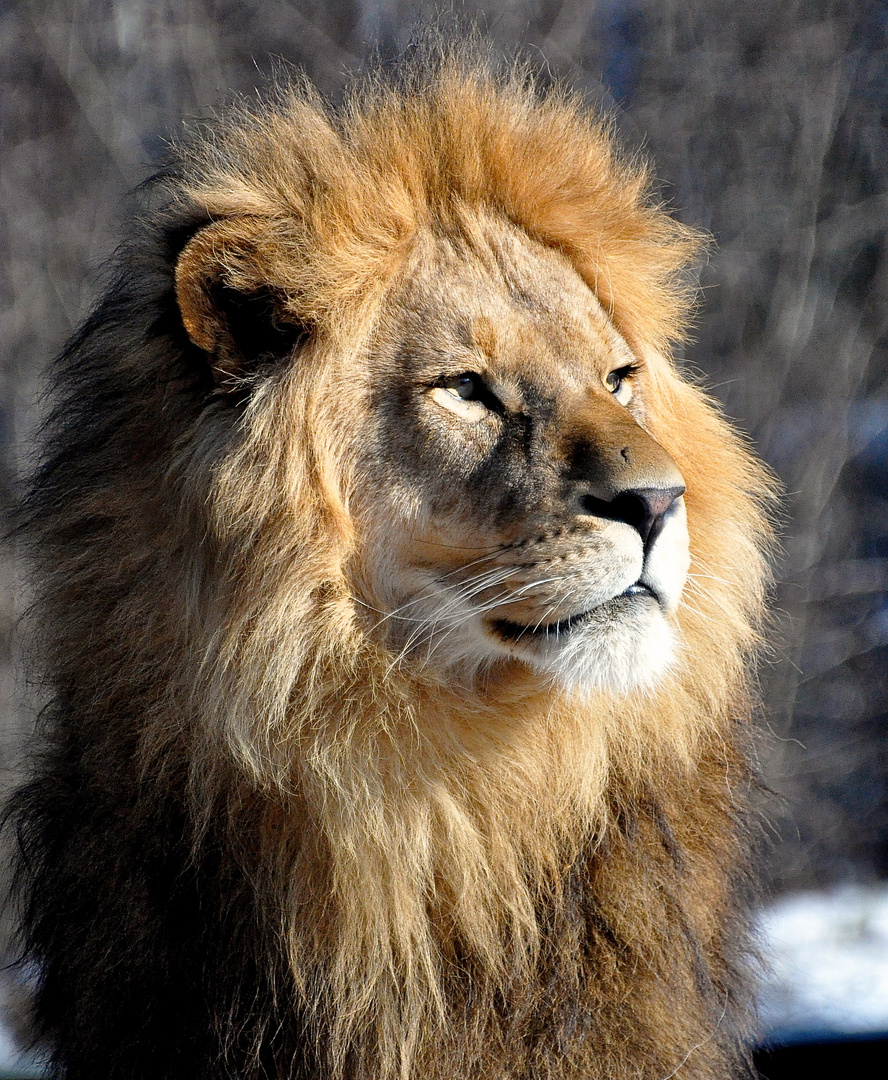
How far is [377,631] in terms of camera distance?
1735 mm

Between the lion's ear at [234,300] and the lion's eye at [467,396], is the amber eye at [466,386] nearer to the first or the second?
the lion's eye at [467,396]

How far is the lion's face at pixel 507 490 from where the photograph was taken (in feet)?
5.23

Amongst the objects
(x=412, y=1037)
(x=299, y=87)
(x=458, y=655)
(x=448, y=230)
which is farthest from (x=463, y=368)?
(x=412, y=1037)

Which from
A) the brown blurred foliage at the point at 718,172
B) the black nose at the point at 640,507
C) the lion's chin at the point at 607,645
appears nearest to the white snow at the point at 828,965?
the brown blurred foliage at the point at 718,172

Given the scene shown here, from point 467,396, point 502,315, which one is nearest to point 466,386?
point 467,396

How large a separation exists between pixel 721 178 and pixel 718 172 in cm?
3

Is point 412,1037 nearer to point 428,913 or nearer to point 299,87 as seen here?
point 428,913

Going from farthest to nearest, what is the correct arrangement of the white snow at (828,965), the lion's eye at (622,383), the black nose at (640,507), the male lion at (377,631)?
the white snow at (828,965), the lion's eye at (622,383), the male lion at (377,631), the black nose at (640,507)

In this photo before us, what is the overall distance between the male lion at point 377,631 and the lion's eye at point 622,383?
0.03 ft

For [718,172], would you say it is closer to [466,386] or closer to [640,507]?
[466,386]

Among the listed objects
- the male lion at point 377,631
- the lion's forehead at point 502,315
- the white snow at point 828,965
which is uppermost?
the lion's forehead at point 502,315

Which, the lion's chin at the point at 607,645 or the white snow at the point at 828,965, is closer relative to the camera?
the lion's chin at the point at 607,645

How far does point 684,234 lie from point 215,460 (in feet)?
3.55

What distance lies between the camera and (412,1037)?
1755 millimetres
